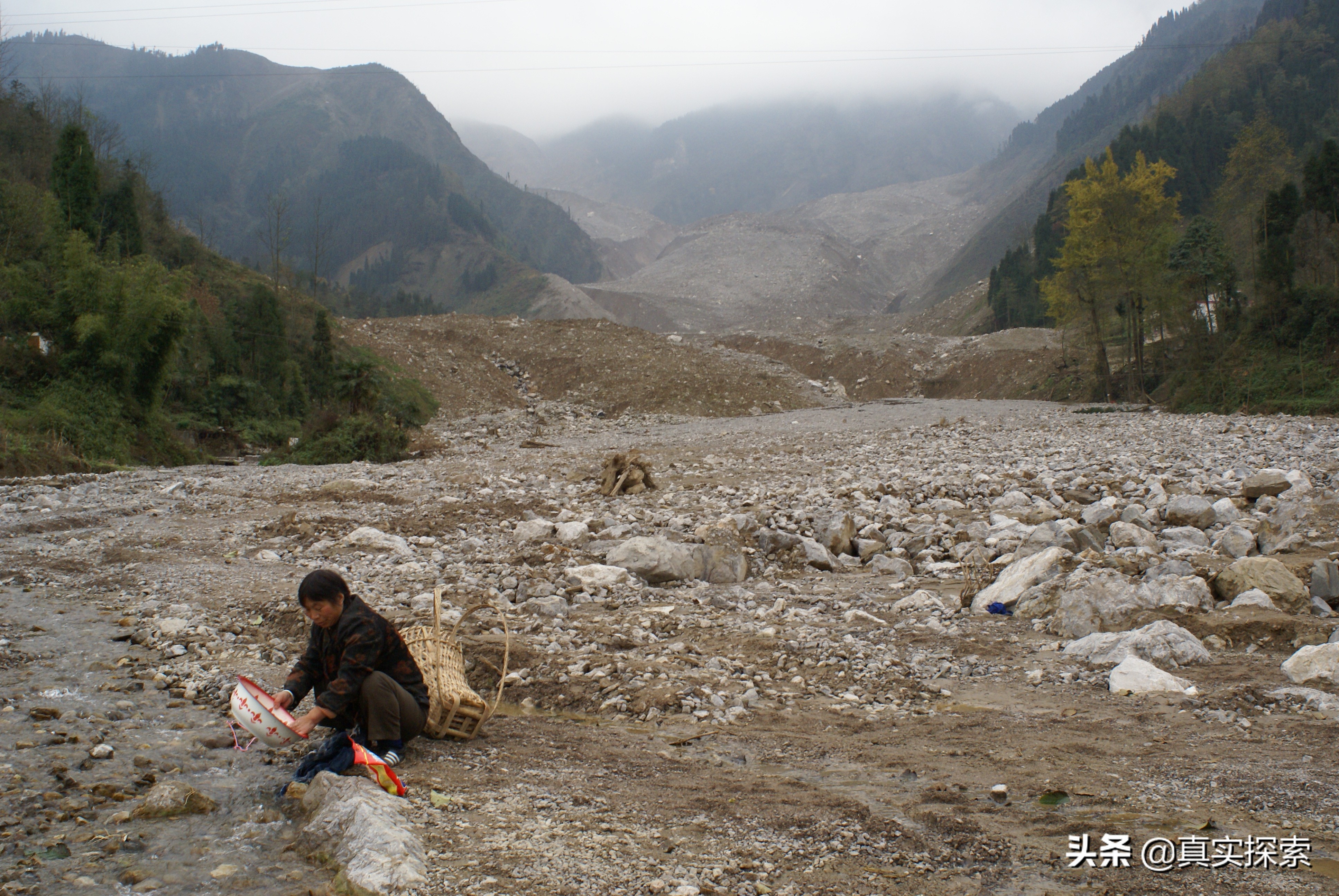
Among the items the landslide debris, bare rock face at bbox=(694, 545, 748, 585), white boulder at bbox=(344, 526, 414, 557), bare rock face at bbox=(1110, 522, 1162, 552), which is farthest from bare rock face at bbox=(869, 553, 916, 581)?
the landslide debris

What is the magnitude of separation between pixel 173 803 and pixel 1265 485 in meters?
9.95

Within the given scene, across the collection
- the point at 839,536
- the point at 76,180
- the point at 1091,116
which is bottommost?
the point at 839,536

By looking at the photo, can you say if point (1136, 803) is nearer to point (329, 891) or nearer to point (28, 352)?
point (329, 891)

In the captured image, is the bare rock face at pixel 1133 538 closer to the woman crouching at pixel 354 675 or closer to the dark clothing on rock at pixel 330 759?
the woman crouching at pixel 354 675

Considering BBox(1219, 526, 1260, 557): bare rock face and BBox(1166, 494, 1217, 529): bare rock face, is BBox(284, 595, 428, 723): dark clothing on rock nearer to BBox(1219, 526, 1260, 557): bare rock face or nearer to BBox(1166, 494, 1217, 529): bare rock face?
BBox(1219, 526, 1260, 557): bare rock face

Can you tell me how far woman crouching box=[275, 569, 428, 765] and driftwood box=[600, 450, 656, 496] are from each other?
24.4ft

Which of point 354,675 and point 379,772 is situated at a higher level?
point 354,675

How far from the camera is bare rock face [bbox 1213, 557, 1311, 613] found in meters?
5.19

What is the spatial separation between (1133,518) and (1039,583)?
8.16 feet

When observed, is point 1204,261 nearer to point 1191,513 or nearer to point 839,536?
point 1191,513

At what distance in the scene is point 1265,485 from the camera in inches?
328

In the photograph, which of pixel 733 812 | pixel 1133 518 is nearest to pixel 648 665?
pixel 733 812

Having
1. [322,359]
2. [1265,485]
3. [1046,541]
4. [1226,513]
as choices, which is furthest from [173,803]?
[322,359]

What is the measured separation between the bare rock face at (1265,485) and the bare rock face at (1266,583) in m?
3.42
